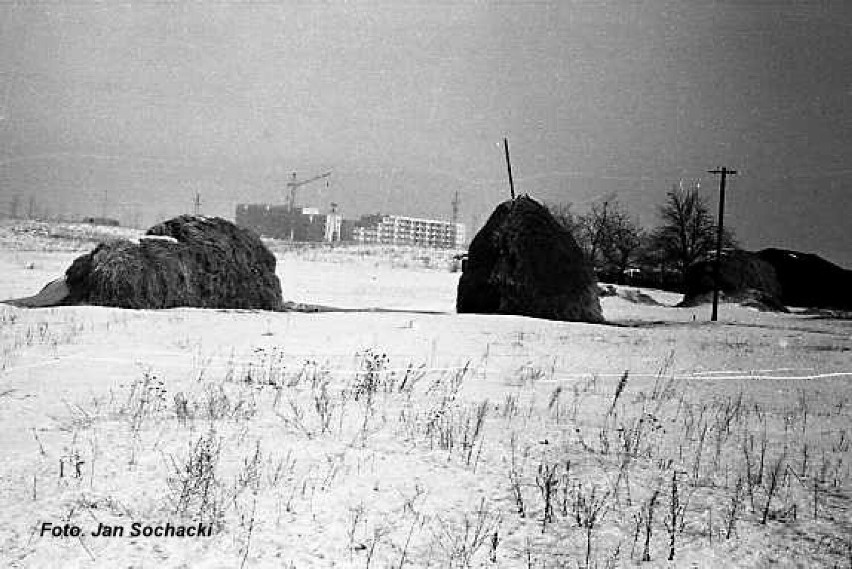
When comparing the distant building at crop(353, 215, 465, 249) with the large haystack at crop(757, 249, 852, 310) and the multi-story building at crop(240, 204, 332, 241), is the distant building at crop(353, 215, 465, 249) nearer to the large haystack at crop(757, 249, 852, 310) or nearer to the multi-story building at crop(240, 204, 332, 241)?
the multi-story building at crop(240, 204, 332, 241)

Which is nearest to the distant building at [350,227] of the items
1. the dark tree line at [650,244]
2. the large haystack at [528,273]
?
the dark tree line at [650,244]

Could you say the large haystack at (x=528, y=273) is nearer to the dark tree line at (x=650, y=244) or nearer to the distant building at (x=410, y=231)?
the dark tree line at (x=650, y=244)

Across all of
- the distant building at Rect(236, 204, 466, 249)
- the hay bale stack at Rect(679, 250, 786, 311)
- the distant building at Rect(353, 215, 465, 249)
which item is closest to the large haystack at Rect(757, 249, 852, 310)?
the hay bale stack at Rect(679, 250, 786, 311)

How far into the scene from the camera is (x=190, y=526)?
320 centimetres

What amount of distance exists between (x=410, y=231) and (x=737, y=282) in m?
55.2

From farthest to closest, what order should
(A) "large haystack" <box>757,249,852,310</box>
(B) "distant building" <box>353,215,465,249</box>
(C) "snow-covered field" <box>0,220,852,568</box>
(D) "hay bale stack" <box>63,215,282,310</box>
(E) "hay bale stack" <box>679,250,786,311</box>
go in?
(B) "distant building" <box>353,215,465,249</box>, (A) "large haystack" <box>757,249,852,310</box>, (E) "hay bale stack" <box>679,250,786,311</box>, (D) "hay bale stack" <box>63,215,282,310</box>, (C) "snow-covered field" <box>0,220,852,568</box>

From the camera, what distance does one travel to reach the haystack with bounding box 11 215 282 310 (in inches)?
486

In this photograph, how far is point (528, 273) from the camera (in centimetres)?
1420

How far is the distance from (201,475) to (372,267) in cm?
2613

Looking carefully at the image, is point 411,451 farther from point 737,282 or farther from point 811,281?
point 811,281

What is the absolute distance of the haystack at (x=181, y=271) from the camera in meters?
12.4

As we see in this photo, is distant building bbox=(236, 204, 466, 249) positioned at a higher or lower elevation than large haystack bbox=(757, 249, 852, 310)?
higher

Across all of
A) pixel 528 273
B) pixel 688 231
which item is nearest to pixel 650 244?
pixel 688 231

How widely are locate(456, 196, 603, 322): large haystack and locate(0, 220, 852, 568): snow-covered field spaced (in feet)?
13.7
